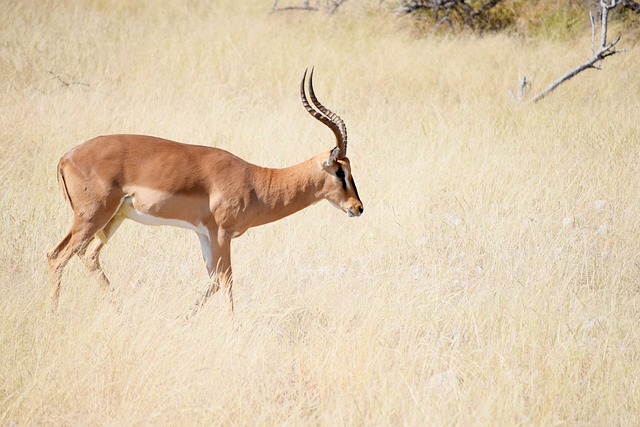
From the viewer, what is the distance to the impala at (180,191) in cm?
471

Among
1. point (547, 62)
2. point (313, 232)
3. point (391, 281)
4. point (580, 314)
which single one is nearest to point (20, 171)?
point (313, 232)

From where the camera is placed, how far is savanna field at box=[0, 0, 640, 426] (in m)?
3.62

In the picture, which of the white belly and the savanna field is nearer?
the savanna field

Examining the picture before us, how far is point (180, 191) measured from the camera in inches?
189

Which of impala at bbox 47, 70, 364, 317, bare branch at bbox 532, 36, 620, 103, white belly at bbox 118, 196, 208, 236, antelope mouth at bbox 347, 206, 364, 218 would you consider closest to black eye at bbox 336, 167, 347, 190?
impala at bbox 47, 70, 364, 317

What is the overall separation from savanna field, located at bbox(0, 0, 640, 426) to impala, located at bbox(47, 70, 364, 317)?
25 cm

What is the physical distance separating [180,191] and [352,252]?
1.48m

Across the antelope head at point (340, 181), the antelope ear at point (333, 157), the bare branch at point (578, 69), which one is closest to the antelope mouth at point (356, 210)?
the antelope head at point (340, 181)

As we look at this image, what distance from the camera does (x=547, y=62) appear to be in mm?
10984

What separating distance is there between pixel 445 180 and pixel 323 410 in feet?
12.4

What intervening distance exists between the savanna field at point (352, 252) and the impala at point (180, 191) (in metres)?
0.25

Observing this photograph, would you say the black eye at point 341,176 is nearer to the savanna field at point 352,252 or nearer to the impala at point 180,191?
the impala at point 180,191

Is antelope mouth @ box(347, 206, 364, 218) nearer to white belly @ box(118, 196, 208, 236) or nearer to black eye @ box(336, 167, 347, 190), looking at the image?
black eye @ box(336, 167, 347, 190)

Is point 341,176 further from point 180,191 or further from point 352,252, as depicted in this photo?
point 180,191
